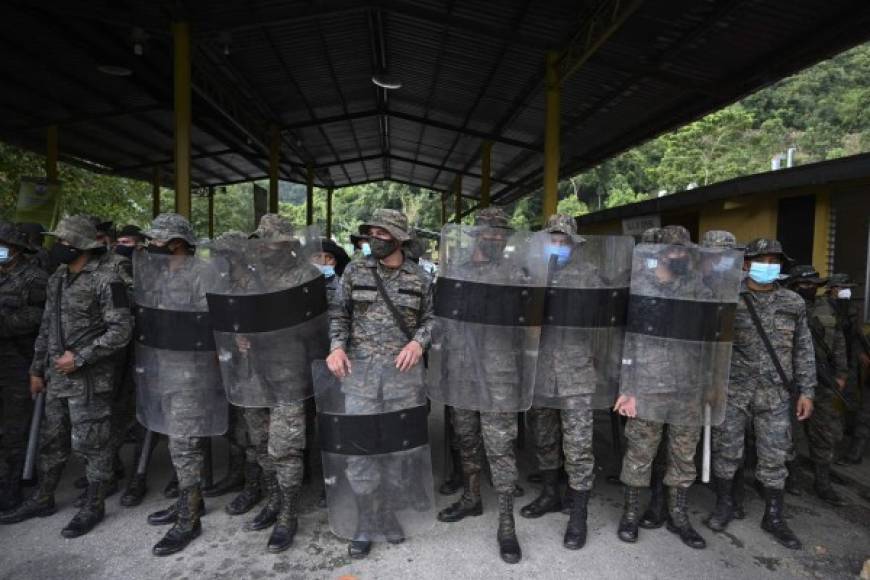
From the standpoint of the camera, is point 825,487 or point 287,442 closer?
point 287,442

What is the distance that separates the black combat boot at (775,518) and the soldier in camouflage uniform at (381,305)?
2.20 meters

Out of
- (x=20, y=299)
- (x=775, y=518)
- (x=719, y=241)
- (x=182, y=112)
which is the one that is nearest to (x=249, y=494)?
(x=20, y=299)

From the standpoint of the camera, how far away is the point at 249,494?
3.45m

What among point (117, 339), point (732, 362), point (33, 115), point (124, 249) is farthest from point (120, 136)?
point (732, 362)

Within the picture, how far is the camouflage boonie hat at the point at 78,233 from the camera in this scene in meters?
3.13

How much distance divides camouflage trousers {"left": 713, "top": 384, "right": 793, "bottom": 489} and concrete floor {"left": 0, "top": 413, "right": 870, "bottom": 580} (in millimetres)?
372

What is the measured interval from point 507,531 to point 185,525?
1.79 meters

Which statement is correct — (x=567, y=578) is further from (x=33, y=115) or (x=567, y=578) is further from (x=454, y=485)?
(x=33, y=115)

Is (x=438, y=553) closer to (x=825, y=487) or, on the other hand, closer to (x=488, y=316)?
(x=488, y=316)

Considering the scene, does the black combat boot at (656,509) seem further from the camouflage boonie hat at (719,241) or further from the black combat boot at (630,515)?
the camouflage boonie hat at (719,241)

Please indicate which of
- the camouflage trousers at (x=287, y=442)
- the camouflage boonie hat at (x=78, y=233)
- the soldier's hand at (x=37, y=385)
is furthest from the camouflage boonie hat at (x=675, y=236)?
the soldier's hand at (x=37, y=385)

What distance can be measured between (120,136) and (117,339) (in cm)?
1011

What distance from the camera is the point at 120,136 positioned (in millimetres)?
11344

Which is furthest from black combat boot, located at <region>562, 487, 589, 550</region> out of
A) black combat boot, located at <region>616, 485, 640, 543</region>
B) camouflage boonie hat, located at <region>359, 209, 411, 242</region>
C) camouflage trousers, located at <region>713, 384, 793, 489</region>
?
camouflage boonie hat, located at <region>359, 209, 411, 242</region>
